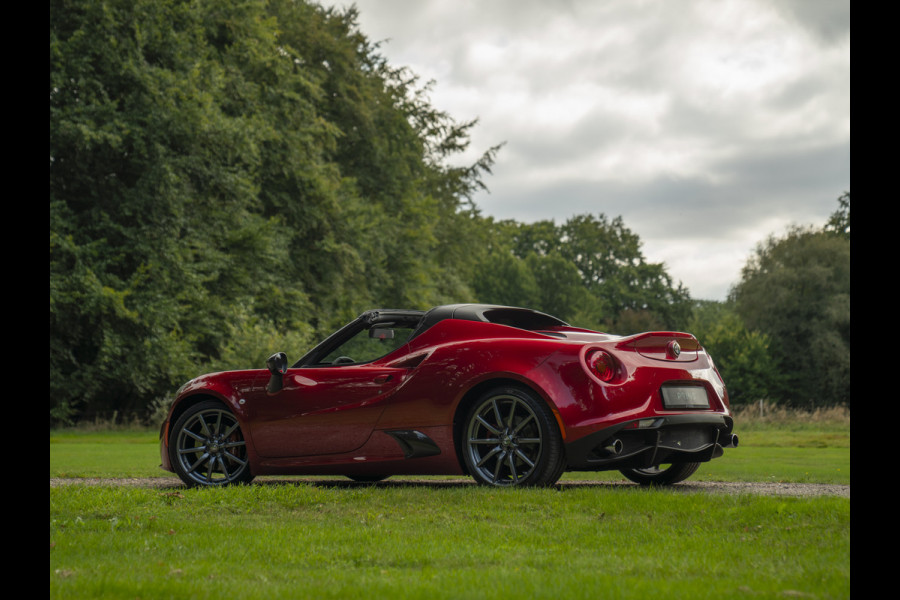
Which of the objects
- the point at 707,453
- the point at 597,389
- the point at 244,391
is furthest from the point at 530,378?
the point at 244,391

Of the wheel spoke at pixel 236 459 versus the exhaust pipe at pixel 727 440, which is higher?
the exhaust pipe at pixel 727 440

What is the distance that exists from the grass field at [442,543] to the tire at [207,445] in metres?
0.51

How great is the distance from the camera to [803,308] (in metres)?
55.5

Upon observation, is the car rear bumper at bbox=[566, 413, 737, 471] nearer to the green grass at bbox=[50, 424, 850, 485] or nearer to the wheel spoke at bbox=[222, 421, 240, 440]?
the green grass at bbox=[50, 424, 850, 485]

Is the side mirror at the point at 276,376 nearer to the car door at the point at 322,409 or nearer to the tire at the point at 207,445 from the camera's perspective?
the car door at the point at 322,409

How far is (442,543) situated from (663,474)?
13.1 ft

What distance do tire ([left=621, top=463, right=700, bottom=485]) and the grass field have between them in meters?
1.20

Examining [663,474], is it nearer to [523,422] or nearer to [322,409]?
[523,422]

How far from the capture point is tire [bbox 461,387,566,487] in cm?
723

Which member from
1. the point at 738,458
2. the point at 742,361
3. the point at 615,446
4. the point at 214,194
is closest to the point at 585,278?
the point at 742,361

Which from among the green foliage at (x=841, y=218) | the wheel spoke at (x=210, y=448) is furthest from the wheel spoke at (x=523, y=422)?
the green foliage at (x=841, y=218)

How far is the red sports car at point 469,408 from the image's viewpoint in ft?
23.7
